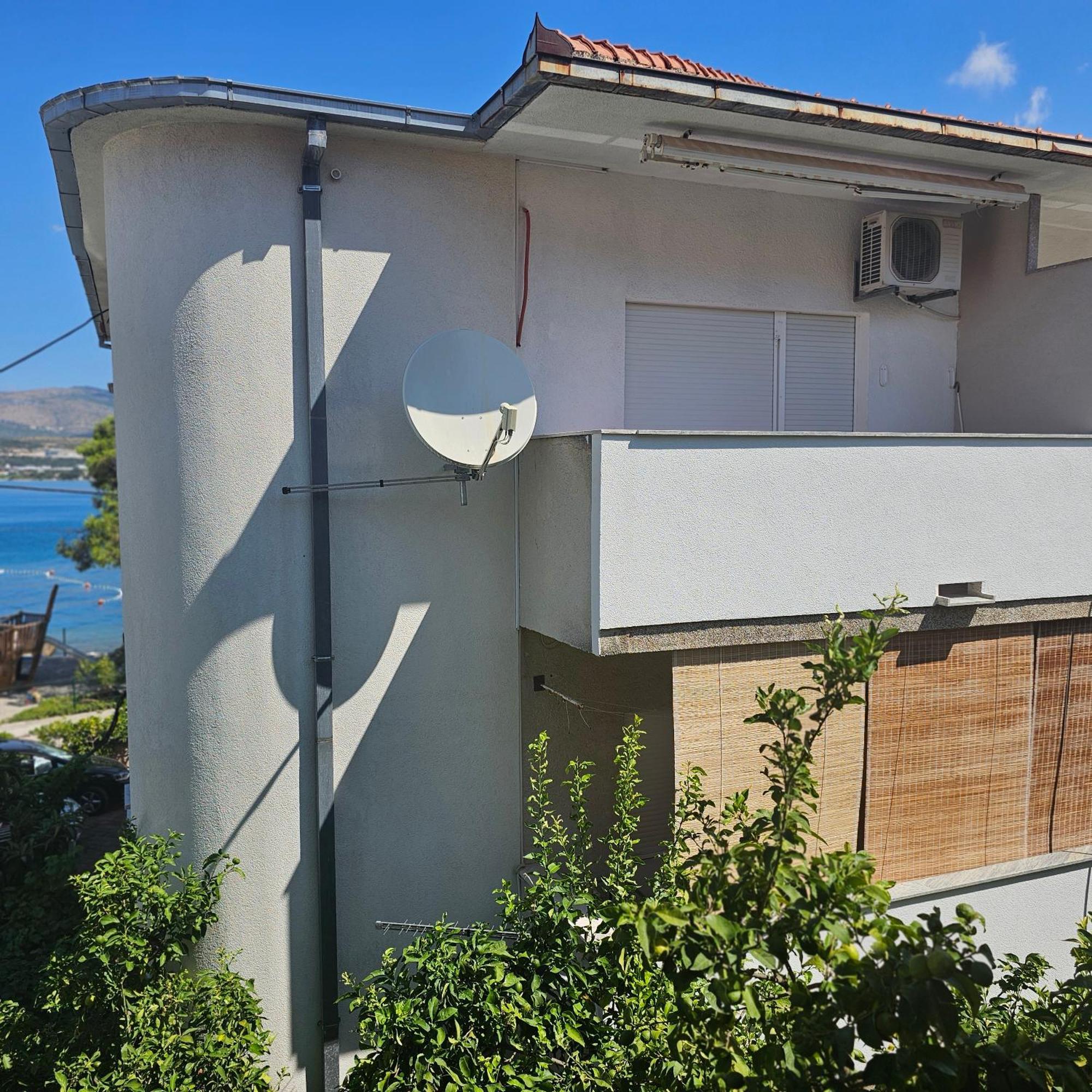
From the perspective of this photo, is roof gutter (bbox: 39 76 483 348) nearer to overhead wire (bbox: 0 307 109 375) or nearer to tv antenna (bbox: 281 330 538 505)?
tv antenna (bbox: 281 330 538 505)

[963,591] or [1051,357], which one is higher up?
[1051,357]

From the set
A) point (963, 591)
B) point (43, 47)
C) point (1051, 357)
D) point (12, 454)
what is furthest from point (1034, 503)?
point (12, 454)

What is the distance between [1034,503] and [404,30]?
17529mm

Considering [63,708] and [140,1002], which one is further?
[63,708]

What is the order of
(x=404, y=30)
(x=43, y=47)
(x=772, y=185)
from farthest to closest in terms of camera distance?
1. (x=43, y=47)
2. (x=404, y=30)
3. (x=772, y=185)

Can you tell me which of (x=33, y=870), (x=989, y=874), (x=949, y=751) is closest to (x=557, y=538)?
(x=949, y=751)

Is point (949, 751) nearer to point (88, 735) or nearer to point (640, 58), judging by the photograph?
point (640, 58)

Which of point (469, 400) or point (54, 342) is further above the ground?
point (54, 342)

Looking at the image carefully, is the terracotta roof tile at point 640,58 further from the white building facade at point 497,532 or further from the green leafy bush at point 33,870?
Result: the green leafy bush at point 33,870

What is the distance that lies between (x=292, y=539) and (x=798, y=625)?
13.2 feet

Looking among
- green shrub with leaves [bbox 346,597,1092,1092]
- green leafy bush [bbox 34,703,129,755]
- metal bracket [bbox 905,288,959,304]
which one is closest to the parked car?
green leafy bush [bbox 34,703,129,755]

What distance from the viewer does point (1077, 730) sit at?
7695 millimetres

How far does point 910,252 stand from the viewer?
29.4ft

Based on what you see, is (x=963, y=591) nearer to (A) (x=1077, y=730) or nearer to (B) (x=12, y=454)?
(A) (x=1077, y=730)
